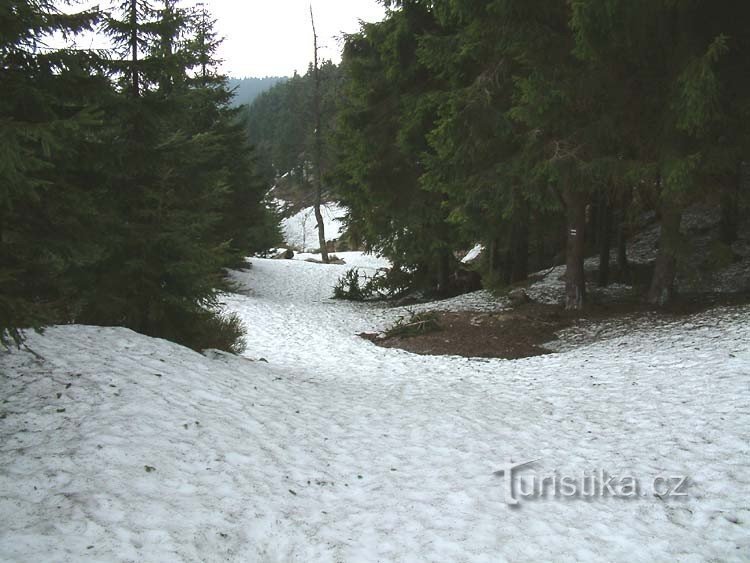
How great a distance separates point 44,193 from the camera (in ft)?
15.7

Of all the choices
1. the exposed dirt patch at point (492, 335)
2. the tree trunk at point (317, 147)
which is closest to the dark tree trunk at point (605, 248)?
the exposed dirt patch at point (492, 335)

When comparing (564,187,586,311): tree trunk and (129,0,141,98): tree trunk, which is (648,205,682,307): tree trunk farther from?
(129,0,141,98): tree trunk

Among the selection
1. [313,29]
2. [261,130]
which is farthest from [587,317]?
[261,130]

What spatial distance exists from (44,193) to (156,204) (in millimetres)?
2409

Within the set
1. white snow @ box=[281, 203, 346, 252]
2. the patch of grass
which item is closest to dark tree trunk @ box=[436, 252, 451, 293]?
the patch of grass

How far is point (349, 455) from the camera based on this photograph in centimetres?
499

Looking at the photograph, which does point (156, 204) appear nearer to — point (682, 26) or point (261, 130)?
point (682, 26)

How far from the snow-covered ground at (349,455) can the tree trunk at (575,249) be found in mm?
3681

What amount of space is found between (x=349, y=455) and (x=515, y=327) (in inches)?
291

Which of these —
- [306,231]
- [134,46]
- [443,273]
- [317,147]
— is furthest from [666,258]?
[306,231]

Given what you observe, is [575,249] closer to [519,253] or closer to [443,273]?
[519,253]

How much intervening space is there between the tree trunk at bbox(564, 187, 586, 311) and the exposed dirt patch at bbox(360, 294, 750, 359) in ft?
1.11

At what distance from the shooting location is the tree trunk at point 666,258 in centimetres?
975

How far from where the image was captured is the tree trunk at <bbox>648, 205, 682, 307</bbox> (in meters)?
9.75
